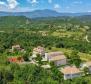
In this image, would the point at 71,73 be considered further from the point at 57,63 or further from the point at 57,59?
the point at 57,59

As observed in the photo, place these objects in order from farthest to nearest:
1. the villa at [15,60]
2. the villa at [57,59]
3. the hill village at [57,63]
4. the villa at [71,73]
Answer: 1. the villa at [57,59]
2. the villa at [15,60]
3. the hill village at [57,63]
4. the villa at [71,73]

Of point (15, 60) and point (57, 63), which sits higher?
point (15, 60)

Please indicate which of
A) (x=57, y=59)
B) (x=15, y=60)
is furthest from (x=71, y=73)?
(x=15, y=60)

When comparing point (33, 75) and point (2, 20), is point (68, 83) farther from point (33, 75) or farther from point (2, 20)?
point (2, 20)

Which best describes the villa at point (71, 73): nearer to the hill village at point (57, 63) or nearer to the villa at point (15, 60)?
the hill village at point (57, 63)

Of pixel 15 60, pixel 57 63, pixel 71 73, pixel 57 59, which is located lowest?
pixel 57 63

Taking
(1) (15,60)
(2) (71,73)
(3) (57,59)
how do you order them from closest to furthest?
1. (2) (71,73)
2. (1) (15,60)
3. (3) (57,59)

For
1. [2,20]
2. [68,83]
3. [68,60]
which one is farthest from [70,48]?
[2,20]

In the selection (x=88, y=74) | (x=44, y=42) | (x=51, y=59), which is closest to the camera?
(x=88, y=74)

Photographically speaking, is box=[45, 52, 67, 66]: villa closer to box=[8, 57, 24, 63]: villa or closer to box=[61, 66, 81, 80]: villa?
box=[8, 57, 24, 63]: villa

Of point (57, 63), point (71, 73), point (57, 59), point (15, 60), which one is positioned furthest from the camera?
point (57, 59)

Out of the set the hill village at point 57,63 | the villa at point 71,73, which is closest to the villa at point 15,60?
the hill village at point 57,63
